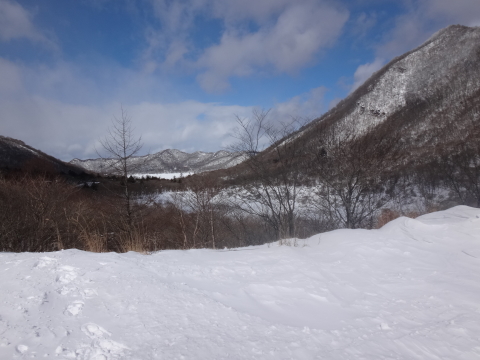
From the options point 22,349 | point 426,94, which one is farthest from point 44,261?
point 426,94

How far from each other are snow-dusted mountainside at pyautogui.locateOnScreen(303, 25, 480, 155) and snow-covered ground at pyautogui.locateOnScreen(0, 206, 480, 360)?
30.6 metres

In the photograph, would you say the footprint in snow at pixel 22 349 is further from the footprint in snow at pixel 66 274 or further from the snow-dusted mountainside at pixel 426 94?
the snow-dusted mountainside at pixel 426 94

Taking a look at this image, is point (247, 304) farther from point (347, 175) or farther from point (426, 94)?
point (426, 94)

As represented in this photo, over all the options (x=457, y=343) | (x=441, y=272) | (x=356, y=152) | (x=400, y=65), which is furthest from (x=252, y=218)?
(x=400, y=65)

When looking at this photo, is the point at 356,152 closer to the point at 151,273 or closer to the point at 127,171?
the point at 127,171

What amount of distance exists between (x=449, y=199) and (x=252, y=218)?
1385cm

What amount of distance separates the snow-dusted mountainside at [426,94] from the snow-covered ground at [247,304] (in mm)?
30580

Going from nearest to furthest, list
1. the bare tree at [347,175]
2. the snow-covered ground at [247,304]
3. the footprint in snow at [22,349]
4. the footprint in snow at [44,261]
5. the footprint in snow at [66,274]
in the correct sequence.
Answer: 1. the footprint in snow at [22,349]
2. the snow-covered ground at [247,304]
3. the footprint in snow at [66,274]
4. the footprint in snow at [44,261]
5. the bare tree at [347,175]

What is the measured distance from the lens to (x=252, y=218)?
13.3m

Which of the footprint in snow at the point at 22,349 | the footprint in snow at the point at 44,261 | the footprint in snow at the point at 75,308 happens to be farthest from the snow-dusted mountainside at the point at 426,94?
the footprint in snow at the point at 22,349

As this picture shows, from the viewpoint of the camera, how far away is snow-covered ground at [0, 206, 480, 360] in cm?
233

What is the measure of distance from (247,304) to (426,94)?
52275mm

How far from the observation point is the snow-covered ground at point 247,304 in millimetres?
2328

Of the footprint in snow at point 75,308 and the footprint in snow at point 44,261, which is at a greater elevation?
the footprint in snow at point 44,261
